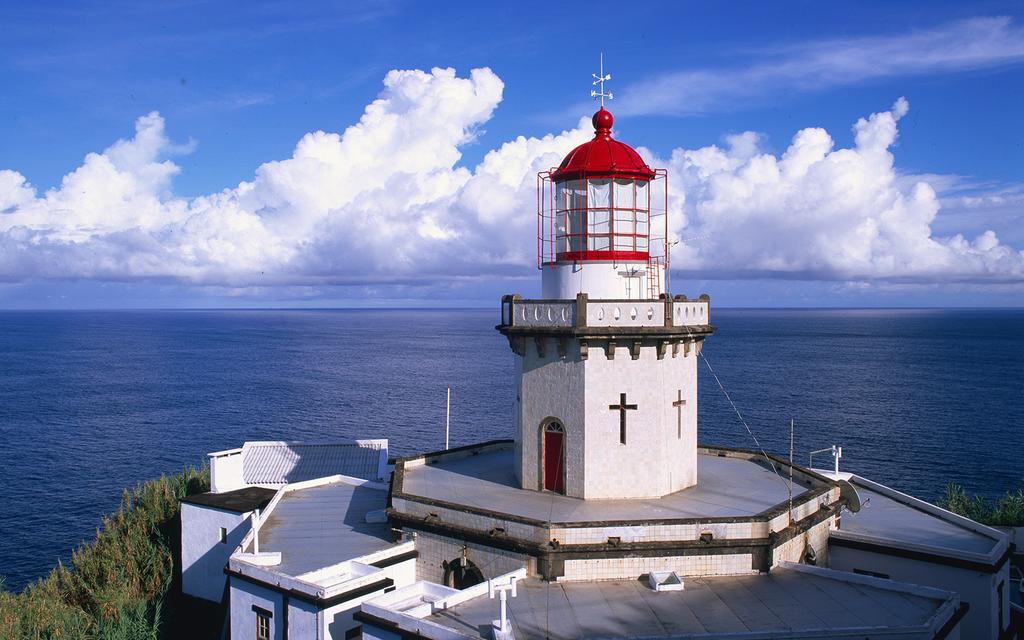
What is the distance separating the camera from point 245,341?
584 ft

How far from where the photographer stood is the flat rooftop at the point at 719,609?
1238 centimetres

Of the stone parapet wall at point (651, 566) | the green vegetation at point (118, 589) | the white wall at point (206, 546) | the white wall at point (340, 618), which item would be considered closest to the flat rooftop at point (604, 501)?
the stone parapet wall at point (651, 566)

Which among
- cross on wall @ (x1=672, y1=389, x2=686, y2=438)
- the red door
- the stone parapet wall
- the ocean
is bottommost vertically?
the ocean

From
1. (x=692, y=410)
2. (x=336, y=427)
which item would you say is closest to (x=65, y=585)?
(x=692, y=410)

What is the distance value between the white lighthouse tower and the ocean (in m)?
26.0

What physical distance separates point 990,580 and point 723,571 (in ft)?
20.1

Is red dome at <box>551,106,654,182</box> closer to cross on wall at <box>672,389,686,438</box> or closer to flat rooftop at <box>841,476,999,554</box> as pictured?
cross on wall at <box>672,389,686,438</box>

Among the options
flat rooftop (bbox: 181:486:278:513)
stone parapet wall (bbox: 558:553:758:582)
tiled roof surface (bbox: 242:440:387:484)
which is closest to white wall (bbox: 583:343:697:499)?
stone parapet wall (bbox: 558:553:758:582)

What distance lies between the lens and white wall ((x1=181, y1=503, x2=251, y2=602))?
22047mm

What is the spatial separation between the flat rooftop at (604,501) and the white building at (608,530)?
0.08m

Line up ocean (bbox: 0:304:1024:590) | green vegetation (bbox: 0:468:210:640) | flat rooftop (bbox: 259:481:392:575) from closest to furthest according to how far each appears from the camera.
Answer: flat rooftop (bbox: 259:481:392:575) → green vegetation (bbox: 0:468:210:640) → ocean (bbox: 0:304:1024:590)

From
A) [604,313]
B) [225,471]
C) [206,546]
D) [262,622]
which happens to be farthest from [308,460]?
[604,313]

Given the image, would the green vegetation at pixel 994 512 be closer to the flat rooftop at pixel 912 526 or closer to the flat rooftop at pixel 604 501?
the flat rooftop at pixel 912 526

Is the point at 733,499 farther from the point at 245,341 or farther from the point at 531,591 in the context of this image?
the point at 245,341
